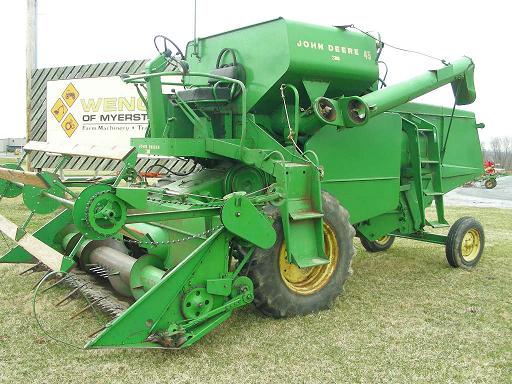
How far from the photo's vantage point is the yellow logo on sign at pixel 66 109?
365 inches

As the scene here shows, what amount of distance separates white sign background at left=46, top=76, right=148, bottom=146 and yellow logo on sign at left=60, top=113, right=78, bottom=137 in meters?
0.05

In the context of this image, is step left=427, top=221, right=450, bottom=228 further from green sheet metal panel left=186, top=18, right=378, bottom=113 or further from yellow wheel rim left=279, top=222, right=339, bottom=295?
yellow wheel rim left=279, top=222, right=339, bottom=295

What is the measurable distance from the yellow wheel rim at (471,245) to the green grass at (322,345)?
88cm

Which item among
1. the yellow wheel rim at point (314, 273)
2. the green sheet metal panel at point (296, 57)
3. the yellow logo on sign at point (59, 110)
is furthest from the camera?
the yellow logo on sign at point (59, 110)

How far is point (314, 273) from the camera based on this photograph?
13.9ft

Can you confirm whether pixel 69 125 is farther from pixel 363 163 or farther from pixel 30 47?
pixel 363 163

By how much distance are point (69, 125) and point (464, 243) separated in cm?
698

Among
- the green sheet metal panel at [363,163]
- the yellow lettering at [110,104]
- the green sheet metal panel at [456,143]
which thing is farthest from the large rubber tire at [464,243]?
the yellow lettering at [110,104]

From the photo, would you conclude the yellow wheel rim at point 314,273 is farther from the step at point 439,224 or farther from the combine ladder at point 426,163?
the step at point 439,224

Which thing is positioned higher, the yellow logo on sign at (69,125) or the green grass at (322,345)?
the yellow logo on sign at (69,125)

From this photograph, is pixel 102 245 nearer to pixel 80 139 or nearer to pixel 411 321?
pixel 411 321

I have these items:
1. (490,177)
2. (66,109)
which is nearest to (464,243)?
(66,109)

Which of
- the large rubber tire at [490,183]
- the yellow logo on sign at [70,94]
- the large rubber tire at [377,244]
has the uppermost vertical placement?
the yellow logo on sign at [70,94]

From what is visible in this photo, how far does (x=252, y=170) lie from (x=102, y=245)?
1.49m
